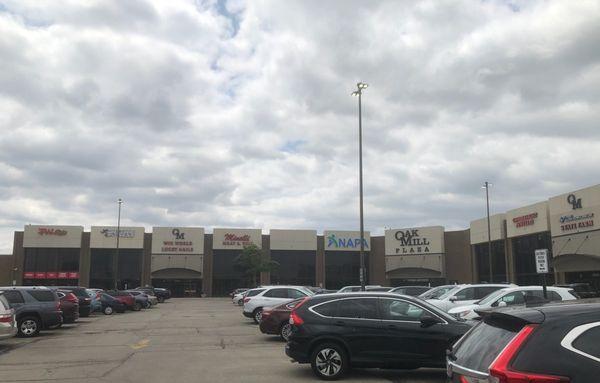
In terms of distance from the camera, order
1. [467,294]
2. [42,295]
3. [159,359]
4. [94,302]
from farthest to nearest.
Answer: [94,302], [42,295], [467,294], [159,359]

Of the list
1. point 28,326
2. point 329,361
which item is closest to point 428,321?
point 329,361

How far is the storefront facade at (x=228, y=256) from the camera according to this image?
2975 inches

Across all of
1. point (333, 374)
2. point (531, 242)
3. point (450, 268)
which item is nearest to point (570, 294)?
point (333, 374)

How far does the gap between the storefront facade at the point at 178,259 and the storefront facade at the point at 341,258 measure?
16.5 m

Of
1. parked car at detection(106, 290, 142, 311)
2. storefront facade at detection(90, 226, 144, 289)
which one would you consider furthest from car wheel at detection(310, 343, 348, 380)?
storefront facade at detection(90, 226, 144, 289)

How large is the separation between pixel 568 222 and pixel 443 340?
36721 mm

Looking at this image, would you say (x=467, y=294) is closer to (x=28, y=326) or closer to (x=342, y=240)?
(x=28, y=326)

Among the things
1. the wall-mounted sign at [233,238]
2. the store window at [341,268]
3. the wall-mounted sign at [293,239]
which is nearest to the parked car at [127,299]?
the wall-mounted sign at [233,238]

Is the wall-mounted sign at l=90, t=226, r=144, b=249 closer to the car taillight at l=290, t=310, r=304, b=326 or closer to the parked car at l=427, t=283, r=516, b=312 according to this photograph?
the parked car at l=427, t=283, r=516, b=312

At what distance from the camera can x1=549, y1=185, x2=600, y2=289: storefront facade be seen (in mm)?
39906

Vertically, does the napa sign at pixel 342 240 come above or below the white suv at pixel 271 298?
above

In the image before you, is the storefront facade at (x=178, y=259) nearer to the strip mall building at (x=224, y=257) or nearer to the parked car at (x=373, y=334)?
the strip mall building at (x=224, y=257)

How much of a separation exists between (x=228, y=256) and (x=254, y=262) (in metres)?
7.22

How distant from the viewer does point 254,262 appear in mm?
70312
